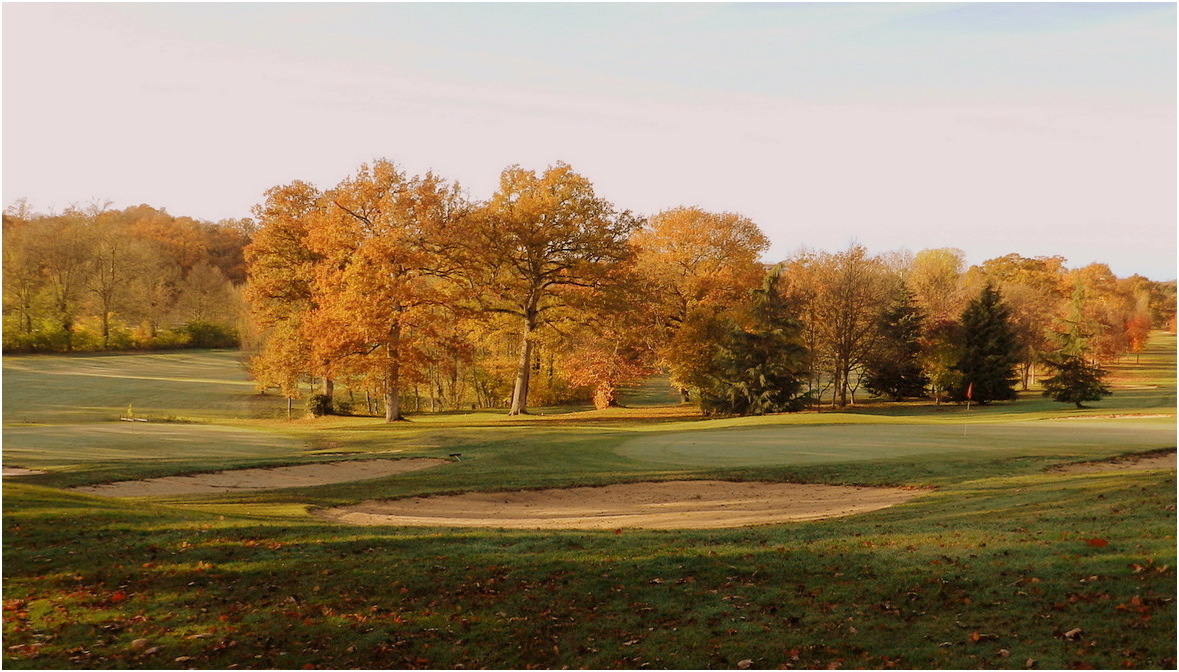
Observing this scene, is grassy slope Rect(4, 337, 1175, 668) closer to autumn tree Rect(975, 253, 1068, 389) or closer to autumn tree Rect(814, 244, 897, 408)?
autumn tree Rect(814, 244, 897, 408)

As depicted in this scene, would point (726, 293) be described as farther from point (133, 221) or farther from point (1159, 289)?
point (133, 221)

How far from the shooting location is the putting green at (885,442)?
911 inches

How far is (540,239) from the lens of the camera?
40.7 metres

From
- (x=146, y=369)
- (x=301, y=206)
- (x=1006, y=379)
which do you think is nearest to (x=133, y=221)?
(x=146, y=369)

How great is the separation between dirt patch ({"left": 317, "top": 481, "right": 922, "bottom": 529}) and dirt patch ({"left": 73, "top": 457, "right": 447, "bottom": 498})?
12.7 ft

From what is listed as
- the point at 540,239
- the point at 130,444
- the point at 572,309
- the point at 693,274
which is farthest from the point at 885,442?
the point at 693,274

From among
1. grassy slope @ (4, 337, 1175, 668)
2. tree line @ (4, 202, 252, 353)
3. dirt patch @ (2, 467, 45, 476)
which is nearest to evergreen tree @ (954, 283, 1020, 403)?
grassy slope @ (4, 337, 1175, 668)

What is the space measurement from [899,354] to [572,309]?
2431 cm

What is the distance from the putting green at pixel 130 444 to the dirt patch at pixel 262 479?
10.2ft

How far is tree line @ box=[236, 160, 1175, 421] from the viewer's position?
1516 inches

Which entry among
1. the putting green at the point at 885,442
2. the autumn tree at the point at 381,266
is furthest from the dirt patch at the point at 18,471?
the autumn tree at the point at 381,266

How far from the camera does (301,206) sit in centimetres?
4412

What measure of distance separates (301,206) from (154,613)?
37.6m

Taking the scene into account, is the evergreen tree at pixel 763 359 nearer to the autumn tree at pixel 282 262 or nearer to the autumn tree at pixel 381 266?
the autumn tree at pixel 381 266
